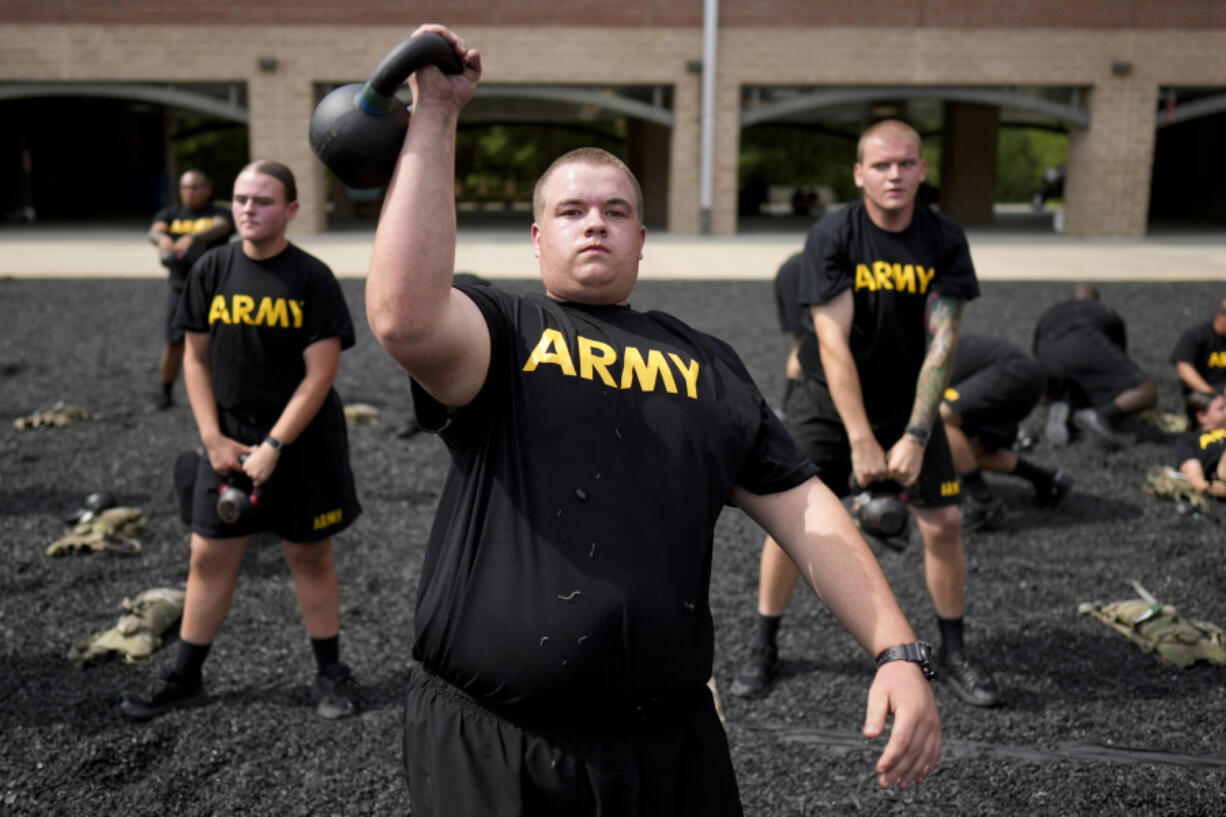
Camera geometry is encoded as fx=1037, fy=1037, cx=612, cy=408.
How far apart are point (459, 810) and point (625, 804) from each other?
1.01 ft

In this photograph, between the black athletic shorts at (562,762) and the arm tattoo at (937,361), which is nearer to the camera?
the black athletic shorts at (562,762)

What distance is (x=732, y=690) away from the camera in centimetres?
413

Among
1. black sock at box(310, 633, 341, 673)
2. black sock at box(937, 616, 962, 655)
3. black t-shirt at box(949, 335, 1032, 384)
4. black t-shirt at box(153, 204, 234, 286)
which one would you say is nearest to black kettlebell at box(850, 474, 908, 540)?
black sock at box(937, 616, 962, 655)

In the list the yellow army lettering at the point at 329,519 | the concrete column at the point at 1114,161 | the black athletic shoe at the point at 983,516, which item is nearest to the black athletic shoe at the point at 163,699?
the yellow army lettering at the point at 329,519

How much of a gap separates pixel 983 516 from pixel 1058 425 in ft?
7.57

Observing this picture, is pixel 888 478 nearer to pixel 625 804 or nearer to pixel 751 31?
pixel 625 804

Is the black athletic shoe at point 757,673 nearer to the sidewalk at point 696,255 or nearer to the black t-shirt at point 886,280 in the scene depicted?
the black t-shirt at point 886,280

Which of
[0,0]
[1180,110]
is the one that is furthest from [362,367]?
[1180,110]

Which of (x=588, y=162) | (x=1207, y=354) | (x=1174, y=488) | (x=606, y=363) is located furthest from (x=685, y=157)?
(x=606, y=363)

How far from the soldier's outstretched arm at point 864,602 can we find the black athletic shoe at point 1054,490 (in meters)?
4.80

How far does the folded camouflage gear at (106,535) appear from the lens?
214 inches

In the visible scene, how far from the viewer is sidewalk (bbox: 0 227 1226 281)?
16281mm

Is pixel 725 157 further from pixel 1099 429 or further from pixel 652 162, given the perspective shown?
pixel 1099 429

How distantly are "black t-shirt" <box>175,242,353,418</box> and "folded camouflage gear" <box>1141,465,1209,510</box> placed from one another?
5291 millimetres
